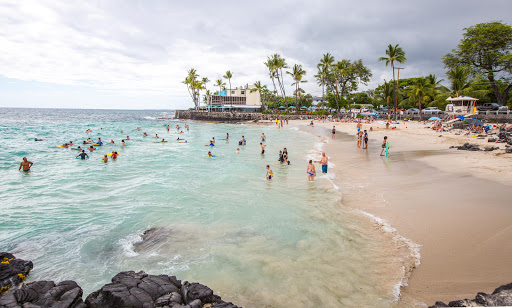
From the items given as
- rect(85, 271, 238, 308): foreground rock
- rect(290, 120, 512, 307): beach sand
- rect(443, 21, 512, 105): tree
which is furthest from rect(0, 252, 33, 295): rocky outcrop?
rect(443, 21, 512, 105): tree

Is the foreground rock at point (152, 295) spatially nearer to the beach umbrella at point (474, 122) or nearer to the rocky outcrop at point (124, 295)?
the rocky outcrop at point (124, 295)

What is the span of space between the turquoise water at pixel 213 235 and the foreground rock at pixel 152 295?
0.77 meters

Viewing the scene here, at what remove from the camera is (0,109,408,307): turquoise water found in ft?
19.4

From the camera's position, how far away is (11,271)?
6.18 meters

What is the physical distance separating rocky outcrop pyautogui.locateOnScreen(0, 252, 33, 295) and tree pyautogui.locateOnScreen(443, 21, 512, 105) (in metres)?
50.7

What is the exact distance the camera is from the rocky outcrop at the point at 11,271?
584cm

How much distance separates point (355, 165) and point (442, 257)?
35.3 ft

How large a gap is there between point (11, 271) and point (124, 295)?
348 cm

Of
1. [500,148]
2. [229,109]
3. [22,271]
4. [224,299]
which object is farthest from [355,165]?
[229,109]

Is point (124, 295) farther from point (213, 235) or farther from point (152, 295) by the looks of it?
point (213, 235)

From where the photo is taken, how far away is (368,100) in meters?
79.8

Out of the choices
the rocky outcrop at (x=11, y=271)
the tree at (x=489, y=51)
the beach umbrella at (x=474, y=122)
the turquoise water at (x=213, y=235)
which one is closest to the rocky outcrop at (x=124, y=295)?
the turquoise water at (x=213, y=235)

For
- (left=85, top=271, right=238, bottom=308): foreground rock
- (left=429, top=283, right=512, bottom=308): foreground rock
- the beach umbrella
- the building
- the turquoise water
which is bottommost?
the turquoise water

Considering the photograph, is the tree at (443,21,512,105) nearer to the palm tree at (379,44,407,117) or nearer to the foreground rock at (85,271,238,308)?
the palm tree at (379,44,407,117)
